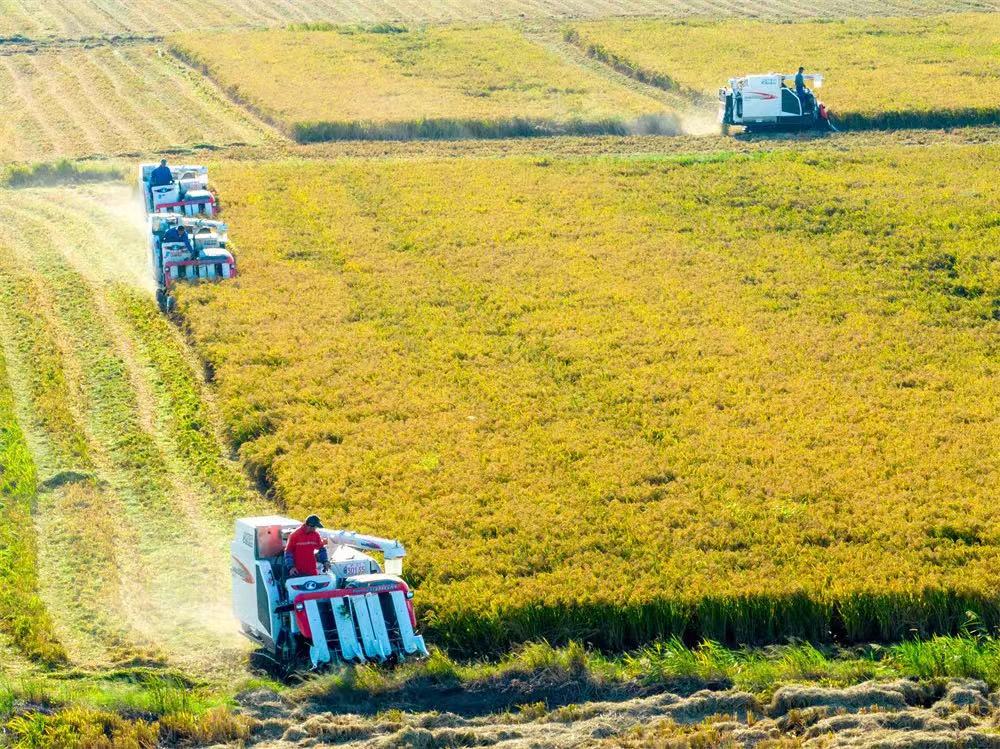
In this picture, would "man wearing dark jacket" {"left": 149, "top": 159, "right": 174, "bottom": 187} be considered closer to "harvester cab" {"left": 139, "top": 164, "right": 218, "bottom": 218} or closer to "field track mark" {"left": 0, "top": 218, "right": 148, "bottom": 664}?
→ "harvester cab" {"left": 139, "top": 164, "right": 218, "bottom": 218}

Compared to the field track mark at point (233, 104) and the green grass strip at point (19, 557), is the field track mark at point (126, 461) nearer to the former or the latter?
the green grass strip at point (19, 557)

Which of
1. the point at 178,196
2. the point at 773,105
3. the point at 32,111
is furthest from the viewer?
the point at 32,111

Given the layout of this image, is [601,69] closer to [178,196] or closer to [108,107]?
[108,107]

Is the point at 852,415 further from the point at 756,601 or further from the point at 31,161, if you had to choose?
the point at 31,161

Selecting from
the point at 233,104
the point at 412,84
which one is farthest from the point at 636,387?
the point at 412,84

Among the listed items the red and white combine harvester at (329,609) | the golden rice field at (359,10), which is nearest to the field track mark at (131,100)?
the golden rice field at (359,10)

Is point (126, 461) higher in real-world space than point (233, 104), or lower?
lower

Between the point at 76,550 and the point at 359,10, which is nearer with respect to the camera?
the point at 76,550
